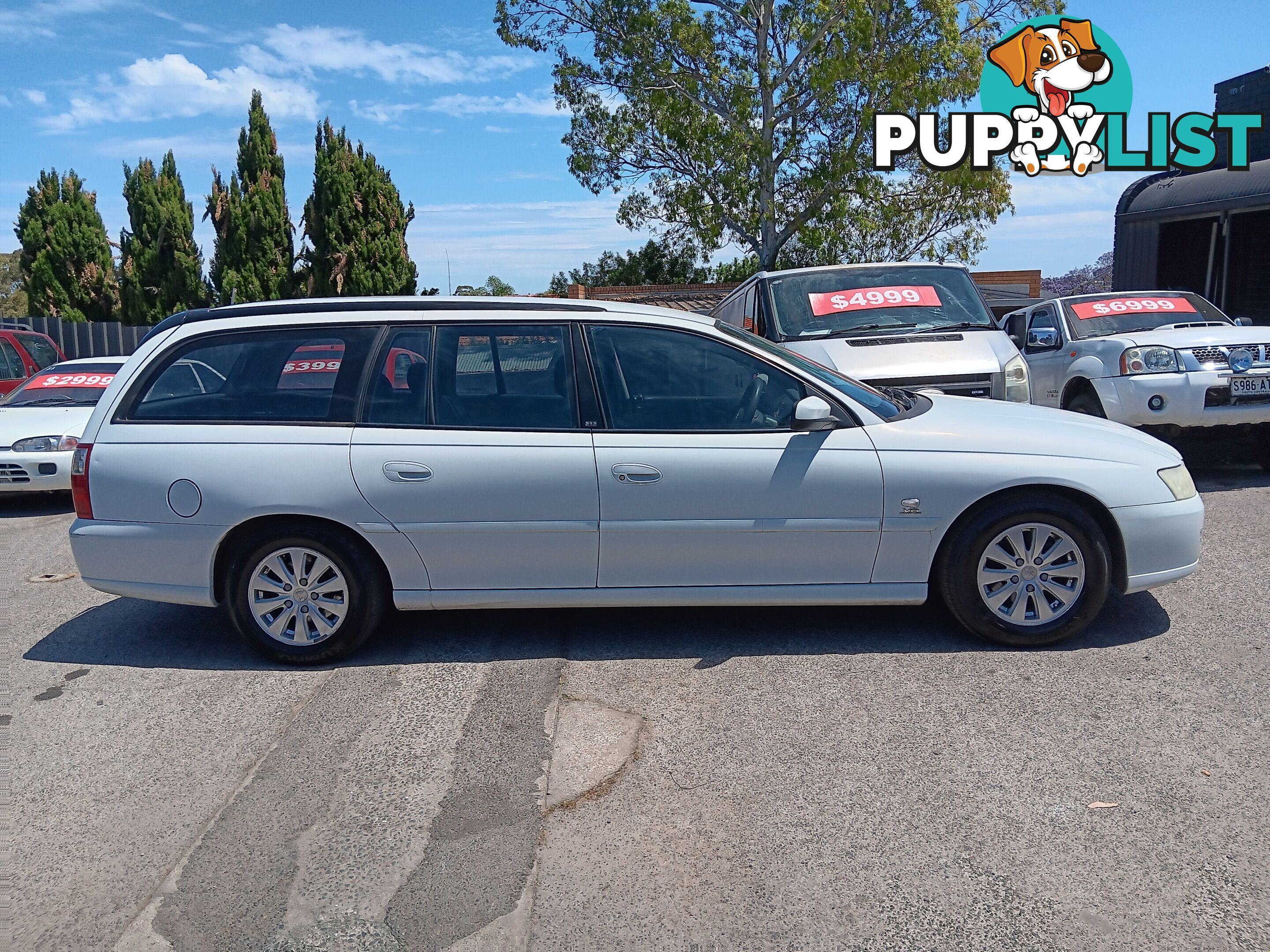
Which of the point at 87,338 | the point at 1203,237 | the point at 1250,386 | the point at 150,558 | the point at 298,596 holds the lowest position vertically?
the point at 298,596

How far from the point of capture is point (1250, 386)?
26.8 ft

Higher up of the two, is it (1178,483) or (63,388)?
(63,388)

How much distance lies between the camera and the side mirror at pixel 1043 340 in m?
9.68

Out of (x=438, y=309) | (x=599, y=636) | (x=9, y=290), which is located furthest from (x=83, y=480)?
(x=9, y=290)

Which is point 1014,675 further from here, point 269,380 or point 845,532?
point 269,380

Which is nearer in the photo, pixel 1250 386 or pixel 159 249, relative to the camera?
pixel 1250 386

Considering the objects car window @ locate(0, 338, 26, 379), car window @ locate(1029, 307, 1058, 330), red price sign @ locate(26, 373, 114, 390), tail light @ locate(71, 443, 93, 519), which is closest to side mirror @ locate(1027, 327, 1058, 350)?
car window @ locate(1029, 307, 1058, 330)

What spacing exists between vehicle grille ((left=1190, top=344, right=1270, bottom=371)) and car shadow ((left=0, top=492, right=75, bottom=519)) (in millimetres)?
9666

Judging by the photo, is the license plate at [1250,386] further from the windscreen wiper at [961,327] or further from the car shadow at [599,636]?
the car shadow at [599,636]

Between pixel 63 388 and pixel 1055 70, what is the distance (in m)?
18.2

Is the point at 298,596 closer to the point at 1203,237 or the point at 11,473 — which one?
the point at 11,473

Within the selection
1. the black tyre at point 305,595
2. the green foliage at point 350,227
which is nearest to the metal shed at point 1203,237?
the black tyre at point 305,595

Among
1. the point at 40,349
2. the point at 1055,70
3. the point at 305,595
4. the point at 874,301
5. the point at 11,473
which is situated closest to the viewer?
the point at 305,595

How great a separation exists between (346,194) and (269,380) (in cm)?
2277
